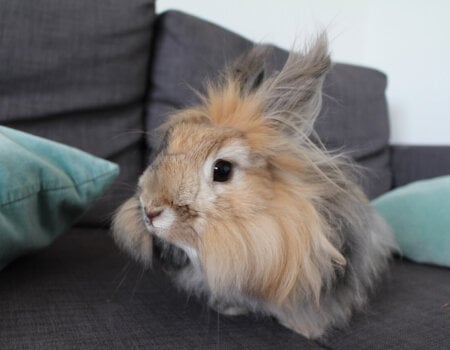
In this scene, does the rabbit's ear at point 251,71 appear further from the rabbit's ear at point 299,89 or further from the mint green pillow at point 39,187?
the mint green pillow at point 39,187

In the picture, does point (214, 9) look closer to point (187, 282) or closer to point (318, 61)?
point (318, 61)

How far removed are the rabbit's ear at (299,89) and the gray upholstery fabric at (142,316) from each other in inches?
17.0

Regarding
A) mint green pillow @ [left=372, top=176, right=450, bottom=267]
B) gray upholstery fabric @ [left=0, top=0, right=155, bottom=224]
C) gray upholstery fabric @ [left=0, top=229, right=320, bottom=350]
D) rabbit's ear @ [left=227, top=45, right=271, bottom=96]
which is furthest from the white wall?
gray upholstery fabric @ [left=0, top=229, right=320, bottom=350]

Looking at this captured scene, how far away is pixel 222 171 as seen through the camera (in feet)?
2.84

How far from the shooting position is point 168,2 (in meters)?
1.97

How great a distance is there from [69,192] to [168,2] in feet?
4.09

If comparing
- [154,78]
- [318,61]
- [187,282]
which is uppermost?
[318,61]

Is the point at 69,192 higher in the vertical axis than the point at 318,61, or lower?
lower

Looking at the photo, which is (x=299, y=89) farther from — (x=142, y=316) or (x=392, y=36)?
(x=392, y=36)

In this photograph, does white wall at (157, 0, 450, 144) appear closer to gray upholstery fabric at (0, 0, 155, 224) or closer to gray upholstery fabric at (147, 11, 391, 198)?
gray upholstery fabric at (147, 11, 391, 198)

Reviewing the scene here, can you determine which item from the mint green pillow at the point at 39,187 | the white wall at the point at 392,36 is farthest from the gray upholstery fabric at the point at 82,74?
the white wall at the point at 392,36

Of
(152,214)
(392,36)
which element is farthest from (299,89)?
(392,36)

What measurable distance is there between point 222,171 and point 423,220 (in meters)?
0.91

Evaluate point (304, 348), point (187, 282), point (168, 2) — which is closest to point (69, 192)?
point (187, 282)
